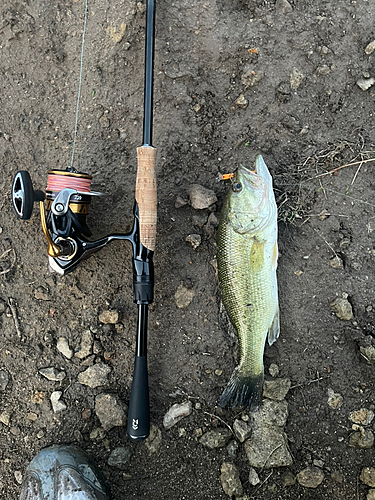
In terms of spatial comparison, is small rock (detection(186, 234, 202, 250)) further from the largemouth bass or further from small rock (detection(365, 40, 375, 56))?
small rock (detection(365, 40, 375, 56))

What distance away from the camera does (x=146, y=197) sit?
240cm

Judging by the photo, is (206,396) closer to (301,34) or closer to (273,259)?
(273,259)

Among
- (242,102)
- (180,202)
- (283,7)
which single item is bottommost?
(180,202)

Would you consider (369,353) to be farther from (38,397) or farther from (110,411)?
(38,397)

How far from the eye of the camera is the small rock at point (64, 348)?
106 inches

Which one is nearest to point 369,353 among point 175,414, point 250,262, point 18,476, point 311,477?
point 311,477

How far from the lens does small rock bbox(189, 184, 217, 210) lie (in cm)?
263

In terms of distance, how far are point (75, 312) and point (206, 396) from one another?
0.99 metres

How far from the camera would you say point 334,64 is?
8.93 ft

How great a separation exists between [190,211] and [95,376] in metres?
1.21

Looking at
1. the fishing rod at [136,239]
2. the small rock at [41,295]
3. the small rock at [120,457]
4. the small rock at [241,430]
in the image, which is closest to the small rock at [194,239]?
the fishing rod at [136,239]

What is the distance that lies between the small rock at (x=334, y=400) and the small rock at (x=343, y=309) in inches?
18.3

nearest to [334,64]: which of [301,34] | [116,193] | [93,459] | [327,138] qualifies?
[301,34]

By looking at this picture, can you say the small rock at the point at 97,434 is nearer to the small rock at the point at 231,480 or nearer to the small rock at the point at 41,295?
the small rock at the point at 231,480
